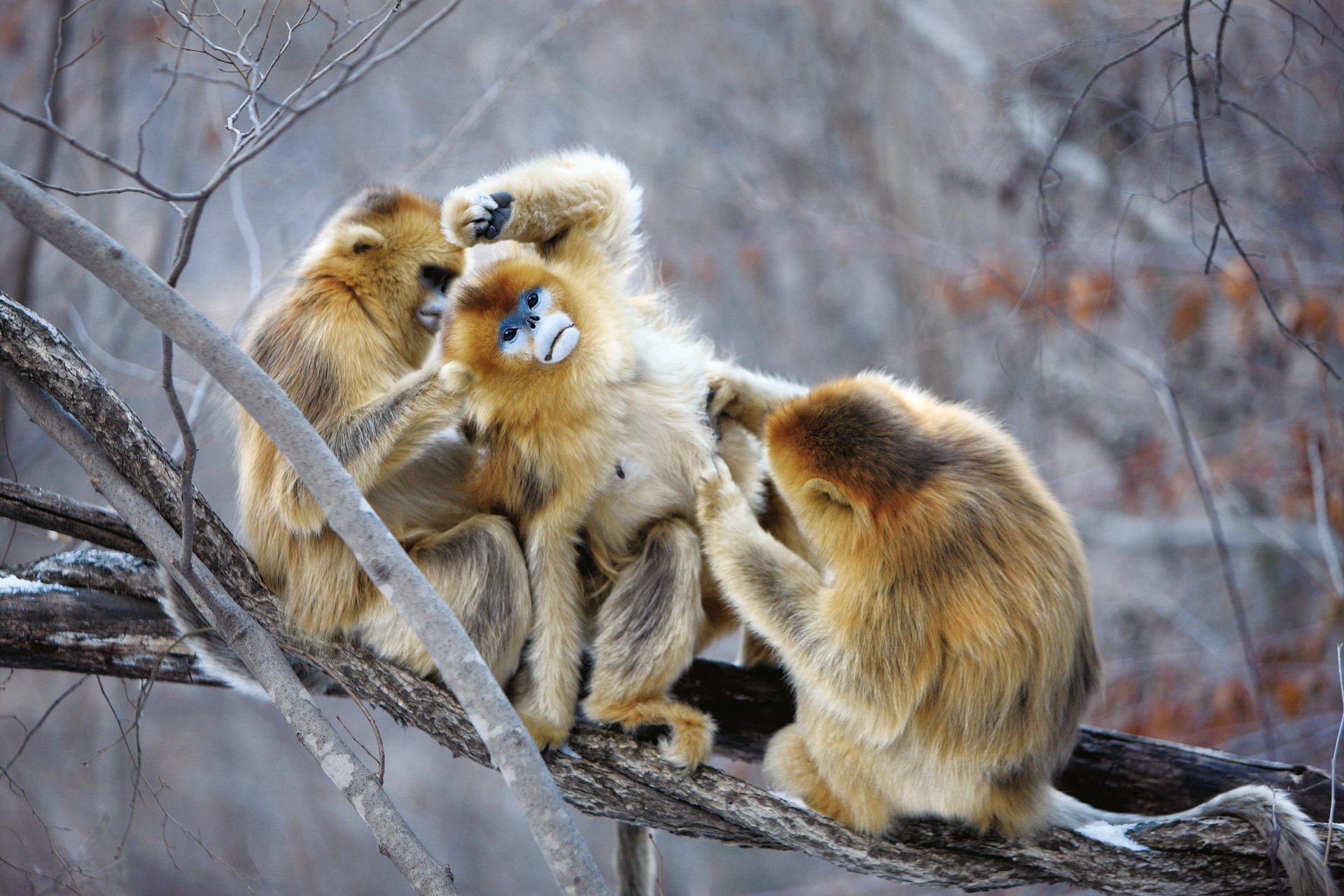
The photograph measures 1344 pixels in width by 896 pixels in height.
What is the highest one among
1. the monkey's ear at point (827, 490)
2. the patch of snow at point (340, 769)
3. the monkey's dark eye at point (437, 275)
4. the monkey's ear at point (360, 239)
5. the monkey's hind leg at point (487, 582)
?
the monkey's ear at point (360, 239)

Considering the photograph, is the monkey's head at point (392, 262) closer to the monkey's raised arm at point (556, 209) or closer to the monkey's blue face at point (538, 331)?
the monkey's raised arm at point (556, 209)

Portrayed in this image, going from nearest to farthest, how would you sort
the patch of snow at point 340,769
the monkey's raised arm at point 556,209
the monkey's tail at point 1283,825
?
the patch of snow at point 340,769
the monkey's tail at point 1283,825
the monkey's raised arm at point 556,209

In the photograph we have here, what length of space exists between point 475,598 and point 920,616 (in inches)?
58.3

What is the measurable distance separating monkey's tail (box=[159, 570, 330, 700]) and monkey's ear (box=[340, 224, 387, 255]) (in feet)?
4.39

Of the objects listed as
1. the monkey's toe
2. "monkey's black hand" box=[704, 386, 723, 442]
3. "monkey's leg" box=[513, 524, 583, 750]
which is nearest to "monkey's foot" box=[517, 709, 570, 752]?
"monkey's leg" box=[513, 524, 583, 750]

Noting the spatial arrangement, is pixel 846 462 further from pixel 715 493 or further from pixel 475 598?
pixel 475 598

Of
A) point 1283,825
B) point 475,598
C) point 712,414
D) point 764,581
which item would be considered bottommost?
point 1283,825

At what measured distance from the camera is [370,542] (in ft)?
7.66

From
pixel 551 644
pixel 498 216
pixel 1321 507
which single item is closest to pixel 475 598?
pixel 551 644

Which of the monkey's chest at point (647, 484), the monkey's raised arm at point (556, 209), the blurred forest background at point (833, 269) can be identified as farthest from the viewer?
the blurred forest background at point (833, 269)

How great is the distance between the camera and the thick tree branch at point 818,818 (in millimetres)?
3213

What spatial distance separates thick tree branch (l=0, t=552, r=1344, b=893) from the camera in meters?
3.21

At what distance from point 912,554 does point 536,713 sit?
1406 millimetres

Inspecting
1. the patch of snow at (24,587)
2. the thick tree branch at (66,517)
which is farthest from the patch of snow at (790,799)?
the patch of snow at (24,587)
